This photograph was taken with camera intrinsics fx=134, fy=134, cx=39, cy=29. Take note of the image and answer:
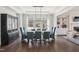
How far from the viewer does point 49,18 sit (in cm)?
765

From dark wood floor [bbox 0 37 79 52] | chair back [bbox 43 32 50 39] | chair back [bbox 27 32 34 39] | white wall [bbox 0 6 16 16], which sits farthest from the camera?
chair back [bbox 43 32 50 39]

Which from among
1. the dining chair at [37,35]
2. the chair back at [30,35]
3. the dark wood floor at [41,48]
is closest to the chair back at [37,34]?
the dining chair at [37,35]

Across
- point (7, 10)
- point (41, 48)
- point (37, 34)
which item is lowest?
point (41, 48)

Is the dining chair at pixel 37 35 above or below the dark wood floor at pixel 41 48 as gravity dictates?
above

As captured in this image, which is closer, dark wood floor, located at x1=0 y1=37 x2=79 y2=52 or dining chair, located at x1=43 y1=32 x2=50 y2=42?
dark wood floor, located at x1=0 y1=37 x2=79 y2=52

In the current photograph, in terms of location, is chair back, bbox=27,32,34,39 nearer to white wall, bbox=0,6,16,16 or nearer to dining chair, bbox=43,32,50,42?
dining chair, bbox=43,32,50,42

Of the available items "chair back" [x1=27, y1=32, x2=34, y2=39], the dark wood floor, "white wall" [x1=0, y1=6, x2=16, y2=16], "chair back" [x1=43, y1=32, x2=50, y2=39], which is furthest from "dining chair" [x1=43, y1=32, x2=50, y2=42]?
A: "white wall" [x1=0, y1=6, x2=16, y2=16]

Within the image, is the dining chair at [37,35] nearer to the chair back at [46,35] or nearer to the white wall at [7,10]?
the chair back at [46,35]

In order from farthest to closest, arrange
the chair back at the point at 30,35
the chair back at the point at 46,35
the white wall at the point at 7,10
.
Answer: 1. the chair back at the point at 46,35
2. the chair back at the point at 30,35
3. the white wall at the point at 7,10

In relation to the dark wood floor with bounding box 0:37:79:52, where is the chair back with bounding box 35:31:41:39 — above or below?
above

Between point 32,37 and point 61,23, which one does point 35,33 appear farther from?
point 61,23

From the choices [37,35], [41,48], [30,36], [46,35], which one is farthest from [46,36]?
[41,48]

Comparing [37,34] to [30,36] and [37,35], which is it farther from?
[30,36]
